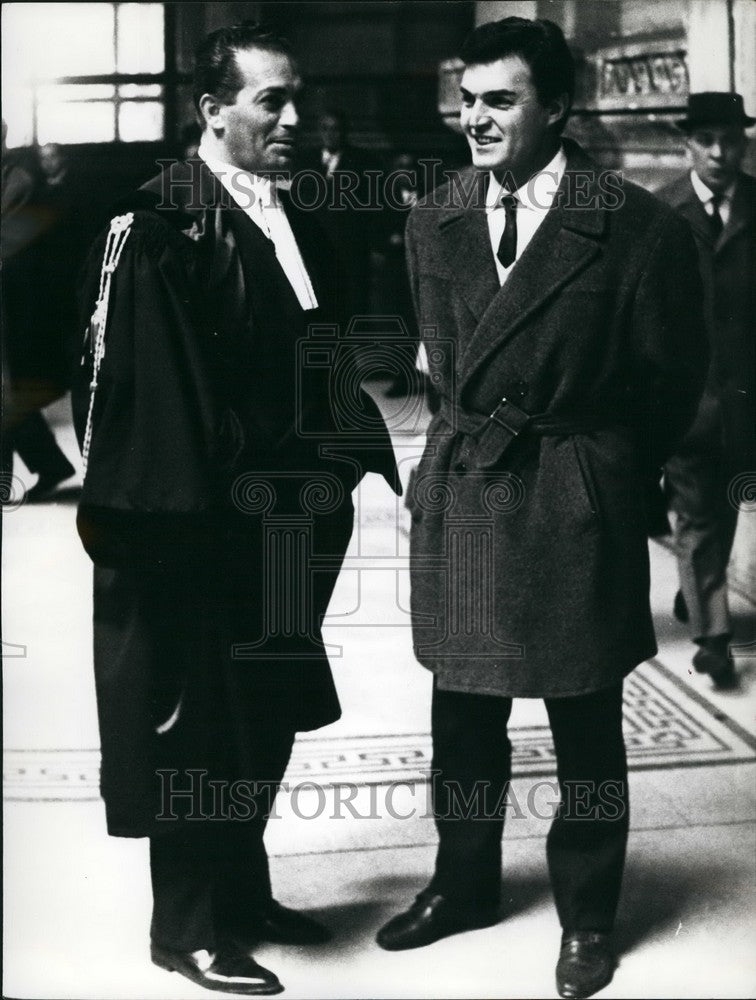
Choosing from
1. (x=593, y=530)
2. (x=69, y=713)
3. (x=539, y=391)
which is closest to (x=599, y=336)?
(x=539, y=391)

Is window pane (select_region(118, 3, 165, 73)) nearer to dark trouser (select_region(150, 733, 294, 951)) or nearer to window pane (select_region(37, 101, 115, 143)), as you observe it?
window pane (select_region(37, 101, 115, 143))

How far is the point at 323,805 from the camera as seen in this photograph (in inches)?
113

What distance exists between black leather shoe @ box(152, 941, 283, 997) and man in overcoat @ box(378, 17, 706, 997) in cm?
57

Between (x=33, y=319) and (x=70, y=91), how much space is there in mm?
452

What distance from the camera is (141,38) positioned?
9.00 ft

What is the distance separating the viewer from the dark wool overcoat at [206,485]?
2545mm

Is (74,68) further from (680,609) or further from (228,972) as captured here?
(228,972)

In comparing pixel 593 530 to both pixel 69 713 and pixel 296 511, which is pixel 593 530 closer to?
pixel 296 511

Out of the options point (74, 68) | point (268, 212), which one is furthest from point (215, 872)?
point (74, 68)

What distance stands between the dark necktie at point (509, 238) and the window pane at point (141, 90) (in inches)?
27.8

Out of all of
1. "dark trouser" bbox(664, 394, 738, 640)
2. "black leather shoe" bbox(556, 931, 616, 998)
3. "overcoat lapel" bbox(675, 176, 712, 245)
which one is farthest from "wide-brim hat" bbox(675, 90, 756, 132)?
"black leather shoe" bbox(556, 931, 616, 998)

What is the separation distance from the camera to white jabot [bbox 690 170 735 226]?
2.83 meters

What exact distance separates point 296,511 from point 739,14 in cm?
130

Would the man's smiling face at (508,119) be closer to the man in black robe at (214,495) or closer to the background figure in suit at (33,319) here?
the man in black robe at (214,495)
